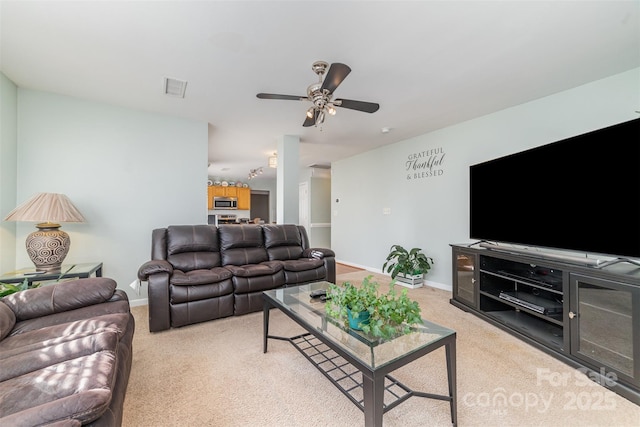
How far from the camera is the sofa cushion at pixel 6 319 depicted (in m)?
1.35

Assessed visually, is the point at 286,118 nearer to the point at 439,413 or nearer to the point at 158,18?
the point at 158,18

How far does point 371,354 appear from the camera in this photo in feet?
4.24

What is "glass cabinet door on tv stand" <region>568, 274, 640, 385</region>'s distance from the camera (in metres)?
1.63

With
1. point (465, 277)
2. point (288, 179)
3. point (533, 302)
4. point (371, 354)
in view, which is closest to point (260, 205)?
point (288, 179)

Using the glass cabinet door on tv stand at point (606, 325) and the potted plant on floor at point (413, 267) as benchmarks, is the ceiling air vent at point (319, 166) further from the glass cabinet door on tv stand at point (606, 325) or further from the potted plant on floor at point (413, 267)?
the glass cabinet door on tv stand at point (606, 325)

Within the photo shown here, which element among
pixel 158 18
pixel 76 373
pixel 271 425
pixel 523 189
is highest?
pixel 158 18

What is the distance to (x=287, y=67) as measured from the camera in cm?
236

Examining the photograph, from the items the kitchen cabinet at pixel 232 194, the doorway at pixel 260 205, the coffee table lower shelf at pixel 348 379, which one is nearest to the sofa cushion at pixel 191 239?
the coffee table lower shelf at pixel 348 379

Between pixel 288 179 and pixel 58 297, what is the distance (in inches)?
124

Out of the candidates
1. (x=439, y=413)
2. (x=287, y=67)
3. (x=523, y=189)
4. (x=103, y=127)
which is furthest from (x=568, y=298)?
(x=103, y=127)

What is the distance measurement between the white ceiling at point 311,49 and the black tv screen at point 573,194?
77cm

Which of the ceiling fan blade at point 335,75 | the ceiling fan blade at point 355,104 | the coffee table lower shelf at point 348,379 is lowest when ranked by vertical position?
the coffee table lower shelf at point 348,379

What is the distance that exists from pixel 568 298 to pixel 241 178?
838cm

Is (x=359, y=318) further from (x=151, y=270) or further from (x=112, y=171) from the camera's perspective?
(x=112, y=171)
